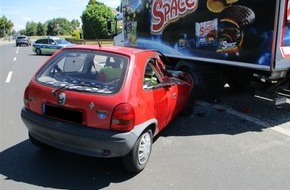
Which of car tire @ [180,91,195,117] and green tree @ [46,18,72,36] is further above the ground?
green tree @ [46,18,72,36]

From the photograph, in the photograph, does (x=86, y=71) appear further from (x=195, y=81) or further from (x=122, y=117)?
(x=195, y=81)

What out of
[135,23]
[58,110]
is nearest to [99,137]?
[58,110]

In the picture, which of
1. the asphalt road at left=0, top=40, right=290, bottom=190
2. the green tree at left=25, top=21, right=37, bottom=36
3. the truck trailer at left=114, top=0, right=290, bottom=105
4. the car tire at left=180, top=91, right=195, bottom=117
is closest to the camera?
the asphalt road at left=0, top=40, right=290, bottom=190

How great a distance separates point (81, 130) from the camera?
3746mm

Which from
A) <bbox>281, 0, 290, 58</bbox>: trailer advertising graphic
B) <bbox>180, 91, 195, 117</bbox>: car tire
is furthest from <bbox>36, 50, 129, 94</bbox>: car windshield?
<bbox>281, 0, 290, 58</bbox>: trailer advertising graphic

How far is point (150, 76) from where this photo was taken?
4664 millimetres

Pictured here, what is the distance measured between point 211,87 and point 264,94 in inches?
65.3

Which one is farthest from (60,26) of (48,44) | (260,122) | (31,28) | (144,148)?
(144,148)

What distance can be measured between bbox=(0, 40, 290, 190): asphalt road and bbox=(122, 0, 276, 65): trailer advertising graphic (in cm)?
139

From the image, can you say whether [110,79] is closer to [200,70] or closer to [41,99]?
[41,99]

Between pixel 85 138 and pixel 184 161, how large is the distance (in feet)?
5.06

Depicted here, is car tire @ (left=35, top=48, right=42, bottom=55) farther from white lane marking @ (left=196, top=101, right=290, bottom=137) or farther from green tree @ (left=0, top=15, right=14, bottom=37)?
green tree @ (left=0, top=15, right=14, bottom=37)

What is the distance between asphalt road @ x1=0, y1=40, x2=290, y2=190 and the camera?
3.89 metres

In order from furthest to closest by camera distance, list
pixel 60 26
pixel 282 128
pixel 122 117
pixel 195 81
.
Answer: pixel 60 26, pixel 195 81, pixel 282 128, pixel 122 117
